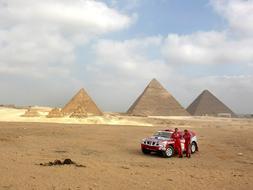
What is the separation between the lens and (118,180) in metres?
9.87

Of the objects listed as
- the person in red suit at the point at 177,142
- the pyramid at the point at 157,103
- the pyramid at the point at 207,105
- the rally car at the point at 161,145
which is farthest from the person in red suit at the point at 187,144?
the pyramid at the point at 207,105

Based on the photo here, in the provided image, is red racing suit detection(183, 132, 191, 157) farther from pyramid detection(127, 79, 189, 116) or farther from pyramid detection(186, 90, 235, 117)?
pyramid detection(186, 90, 235, 117)

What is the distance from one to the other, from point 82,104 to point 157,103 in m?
29.4

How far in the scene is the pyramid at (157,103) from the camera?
8188 cm

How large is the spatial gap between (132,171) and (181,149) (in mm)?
5023

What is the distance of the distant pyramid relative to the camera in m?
53.6

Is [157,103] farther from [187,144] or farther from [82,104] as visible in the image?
[187,144]

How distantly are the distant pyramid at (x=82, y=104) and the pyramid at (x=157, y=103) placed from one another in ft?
80.4

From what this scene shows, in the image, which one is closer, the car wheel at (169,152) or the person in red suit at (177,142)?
the car wheel at (169,152)

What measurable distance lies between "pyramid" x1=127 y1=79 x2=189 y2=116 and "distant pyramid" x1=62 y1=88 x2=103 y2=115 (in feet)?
80.4

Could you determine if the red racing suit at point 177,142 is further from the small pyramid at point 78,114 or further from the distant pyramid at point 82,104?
the distant pyramid at point 82,104

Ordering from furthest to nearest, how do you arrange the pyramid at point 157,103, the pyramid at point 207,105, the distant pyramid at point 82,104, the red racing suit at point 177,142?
the pyramid at point 207,105 < the pyramid at point 157,103 < the distant pyramid at point 82,104 < the red racing suit at point 177,142

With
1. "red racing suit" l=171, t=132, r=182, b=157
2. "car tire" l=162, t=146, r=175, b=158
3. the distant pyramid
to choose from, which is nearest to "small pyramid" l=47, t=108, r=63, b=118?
the distant pyramid

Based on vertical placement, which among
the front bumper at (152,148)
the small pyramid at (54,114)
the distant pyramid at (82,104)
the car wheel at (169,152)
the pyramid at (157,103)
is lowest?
the car wheel at (169,152)
